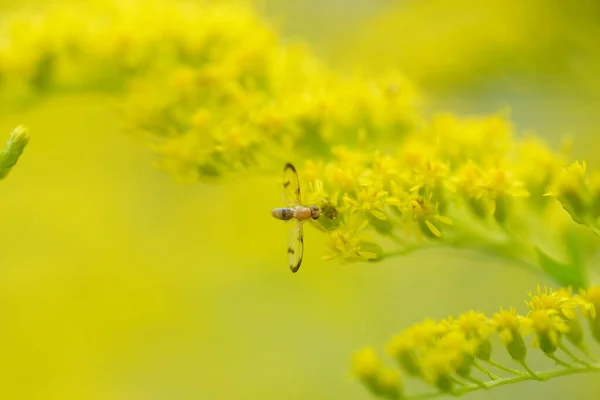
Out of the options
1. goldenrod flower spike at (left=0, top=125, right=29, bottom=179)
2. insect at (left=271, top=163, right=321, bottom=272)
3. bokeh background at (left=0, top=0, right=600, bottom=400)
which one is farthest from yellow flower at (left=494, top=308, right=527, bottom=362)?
bokeh background at (left=0, top=0, right=600, bottom=400)

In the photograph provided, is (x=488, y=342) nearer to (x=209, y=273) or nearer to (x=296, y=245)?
(x=296, y=245)

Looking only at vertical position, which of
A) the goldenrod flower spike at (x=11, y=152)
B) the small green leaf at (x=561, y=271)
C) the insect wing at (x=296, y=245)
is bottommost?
the small green leaf at (x=561, y=271)

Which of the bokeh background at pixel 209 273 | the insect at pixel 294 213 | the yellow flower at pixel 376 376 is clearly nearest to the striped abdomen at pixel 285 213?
the insect at pixel 294 213

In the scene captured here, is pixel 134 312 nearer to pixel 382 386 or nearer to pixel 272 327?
pixel 272 327

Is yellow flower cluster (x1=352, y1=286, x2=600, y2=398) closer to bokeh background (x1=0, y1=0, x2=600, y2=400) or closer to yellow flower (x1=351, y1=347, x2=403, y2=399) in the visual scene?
yellow flower (x1=351, y1=347, x2=403, y2=399)

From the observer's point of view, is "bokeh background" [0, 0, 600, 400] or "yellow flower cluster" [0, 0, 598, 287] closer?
"yellow flower cluster" [0, 0, 598, 287]

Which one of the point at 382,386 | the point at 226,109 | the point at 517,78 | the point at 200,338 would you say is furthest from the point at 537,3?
the point at 200,338

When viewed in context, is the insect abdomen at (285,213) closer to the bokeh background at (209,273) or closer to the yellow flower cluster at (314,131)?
the yellow flower cluster at (314,131)

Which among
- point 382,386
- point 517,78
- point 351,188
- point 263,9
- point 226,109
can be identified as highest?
point 263,9
